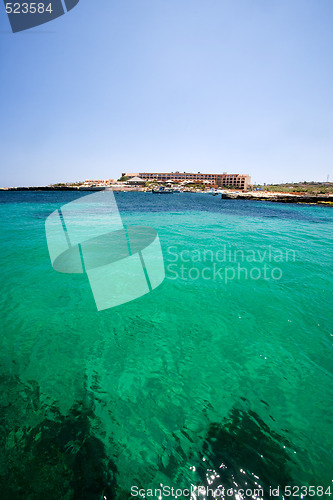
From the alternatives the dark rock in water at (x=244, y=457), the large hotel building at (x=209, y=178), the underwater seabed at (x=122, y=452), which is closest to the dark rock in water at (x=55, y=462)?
the underwater seabed at (x=122, y=452)

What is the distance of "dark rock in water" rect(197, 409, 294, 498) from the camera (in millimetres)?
2615

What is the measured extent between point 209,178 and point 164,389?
16882 centimetres

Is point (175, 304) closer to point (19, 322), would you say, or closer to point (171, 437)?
point (171, 437)

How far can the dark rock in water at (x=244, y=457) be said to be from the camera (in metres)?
2.62

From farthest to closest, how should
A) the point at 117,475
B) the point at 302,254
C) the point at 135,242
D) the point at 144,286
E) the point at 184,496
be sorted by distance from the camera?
the point at 135,242 → the point at 302,254 → the point at 144,286 → the point at 117,475 → the point at 184,496

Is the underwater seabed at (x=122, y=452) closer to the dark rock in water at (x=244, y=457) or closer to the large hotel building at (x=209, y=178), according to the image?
the dark rock in water at (x=244, y=457)

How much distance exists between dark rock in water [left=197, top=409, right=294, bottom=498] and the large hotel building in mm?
150225

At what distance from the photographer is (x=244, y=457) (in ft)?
9.29

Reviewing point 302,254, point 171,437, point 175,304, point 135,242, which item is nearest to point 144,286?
point 175,304

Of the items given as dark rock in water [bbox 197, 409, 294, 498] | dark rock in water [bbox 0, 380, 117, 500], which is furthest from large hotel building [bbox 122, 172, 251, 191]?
dark rock in water [bbox 0, 380, 117, 500]

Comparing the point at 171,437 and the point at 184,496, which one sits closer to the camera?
the point at 184,496

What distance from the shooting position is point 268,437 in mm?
3104

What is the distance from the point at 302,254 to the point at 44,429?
13.0 meters

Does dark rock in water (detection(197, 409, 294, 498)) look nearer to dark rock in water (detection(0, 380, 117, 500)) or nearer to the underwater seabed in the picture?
the underwater seabed
